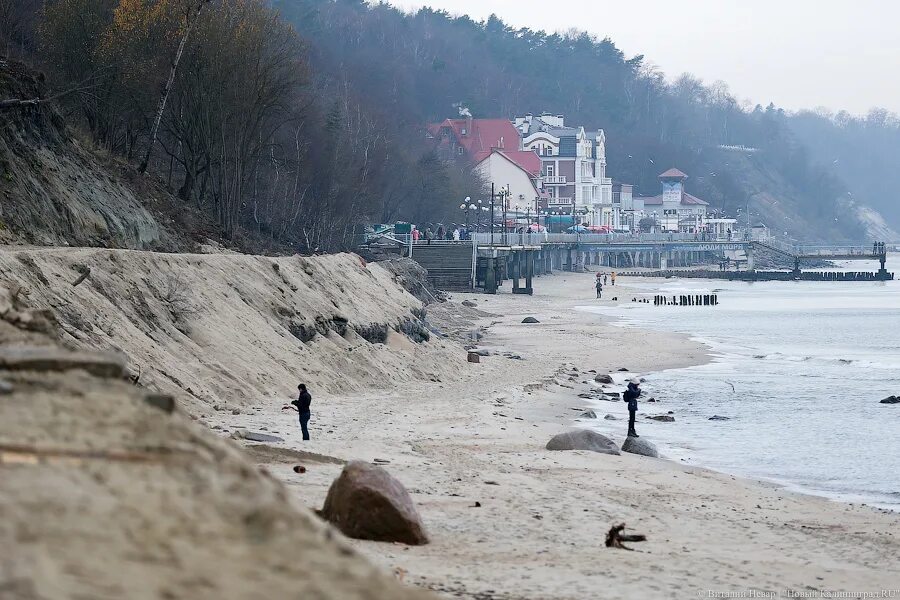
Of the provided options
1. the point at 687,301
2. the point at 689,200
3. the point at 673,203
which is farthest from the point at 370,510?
the point at 689,200

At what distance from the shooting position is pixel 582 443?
17.9 m

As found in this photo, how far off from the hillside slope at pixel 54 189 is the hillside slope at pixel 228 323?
3.75 meters

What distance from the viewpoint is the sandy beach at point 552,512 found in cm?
933

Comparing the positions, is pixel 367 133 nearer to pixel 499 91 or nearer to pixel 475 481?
pixel 475 481

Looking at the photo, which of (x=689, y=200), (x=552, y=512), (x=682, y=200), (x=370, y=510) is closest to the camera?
(x=370, y=510)

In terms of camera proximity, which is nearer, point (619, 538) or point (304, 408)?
point (619, 538)

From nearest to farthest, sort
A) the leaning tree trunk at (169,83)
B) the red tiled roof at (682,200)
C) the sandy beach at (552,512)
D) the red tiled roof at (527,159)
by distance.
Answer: the sandy beach at (552,512) → the leaning tree trunk at (169,83) → the red tiled roof at (527,159) → the red tiled roof at (682,200)

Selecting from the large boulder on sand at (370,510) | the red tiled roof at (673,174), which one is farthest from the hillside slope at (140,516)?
the red tiled roof at (673,174)

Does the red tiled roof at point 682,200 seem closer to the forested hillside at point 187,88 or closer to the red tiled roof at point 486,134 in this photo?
the red tiled roof at point 486,134

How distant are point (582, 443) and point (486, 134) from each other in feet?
425

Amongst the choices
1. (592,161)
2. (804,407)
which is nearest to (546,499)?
(804,407)

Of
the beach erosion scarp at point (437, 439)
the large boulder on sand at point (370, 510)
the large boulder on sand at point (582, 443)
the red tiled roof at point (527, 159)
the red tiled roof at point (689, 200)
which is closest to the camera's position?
the large boulder on sand at point (370, 510)

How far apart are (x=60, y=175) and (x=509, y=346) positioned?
1685cm

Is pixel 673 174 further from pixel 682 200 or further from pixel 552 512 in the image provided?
pixel 552 512
